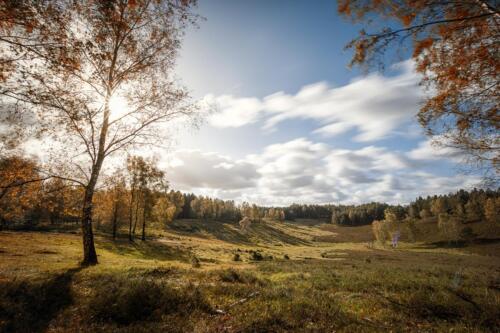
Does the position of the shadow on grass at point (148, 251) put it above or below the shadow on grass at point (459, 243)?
above

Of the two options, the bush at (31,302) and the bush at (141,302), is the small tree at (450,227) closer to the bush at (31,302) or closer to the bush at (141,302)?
the bush at (141,302)

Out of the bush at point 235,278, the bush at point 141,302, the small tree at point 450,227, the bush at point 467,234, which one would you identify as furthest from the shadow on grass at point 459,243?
the bush at point 141,302

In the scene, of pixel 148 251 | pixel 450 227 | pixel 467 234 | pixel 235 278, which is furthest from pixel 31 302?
pixel 467 234

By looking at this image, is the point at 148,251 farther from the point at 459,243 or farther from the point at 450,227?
the point at 459,243

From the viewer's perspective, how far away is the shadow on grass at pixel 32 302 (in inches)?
234

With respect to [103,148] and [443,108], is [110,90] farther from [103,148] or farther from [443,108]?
[443,108]

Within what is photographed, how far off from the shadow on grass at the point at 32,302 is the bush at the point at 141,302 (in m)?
0.98

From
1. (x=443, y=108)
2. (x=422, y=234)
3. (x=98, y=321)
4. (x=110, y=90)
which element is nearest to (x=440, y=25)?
(x=443, y=108)

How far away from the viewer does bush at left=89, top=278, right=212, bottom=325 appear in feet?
21.6

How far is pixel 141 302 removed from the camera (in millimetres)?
7086

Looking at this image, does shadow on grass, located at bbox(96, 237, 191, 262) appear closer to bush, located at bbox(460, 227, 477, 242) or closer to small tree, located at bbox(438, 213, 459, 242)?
small tree, located at bbox(438, 213, 459, 242)

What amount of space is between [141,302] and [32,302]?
3251 mm

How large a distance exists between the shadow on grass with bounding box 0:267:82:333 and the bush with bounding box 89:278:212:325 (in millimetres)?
980

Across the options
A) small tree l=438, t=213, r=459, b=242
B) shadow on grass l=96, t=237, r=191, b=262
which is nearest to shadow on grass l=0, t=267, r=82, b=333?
shadow on grass l=96, t=237, r=191, b=262
